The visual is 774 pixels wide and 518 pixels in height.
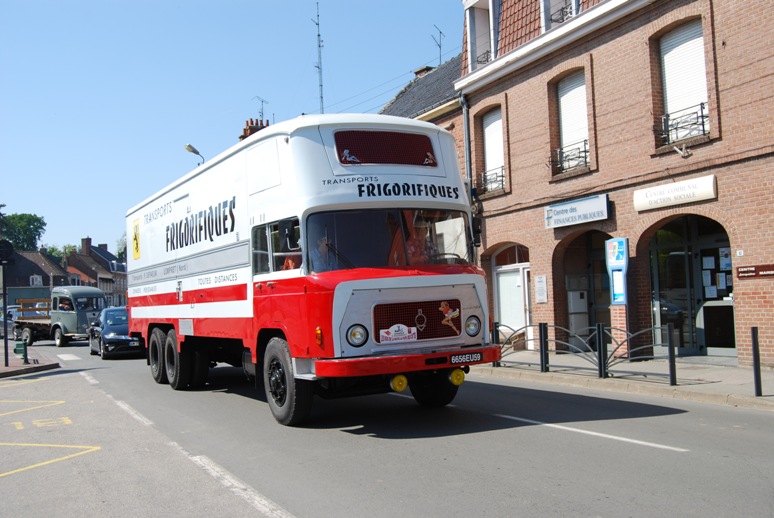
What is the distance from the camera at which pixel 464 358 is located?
8062 millimetres

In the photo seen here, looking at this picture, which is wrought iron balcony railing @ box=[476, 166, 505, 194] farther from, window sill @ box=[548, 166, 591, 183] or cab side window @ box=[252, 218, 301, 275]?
cab side window @ box=[252, 218, 301, 275]

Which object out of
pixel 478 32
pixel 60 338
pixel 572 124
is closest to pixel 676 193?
pixel 572 124

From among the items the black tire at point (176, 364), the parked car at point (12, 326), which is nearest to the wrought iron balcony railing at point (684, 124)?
the black tire at point (176, 364)

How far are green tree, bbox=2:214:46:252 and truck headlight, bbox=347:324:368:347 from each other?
114 m

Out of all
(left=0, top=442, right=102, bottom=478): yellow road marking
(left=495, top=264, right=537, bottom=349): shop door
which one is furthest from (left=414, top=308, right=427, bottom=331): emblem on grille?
(left=495, top=264, right=537, bottom=349): shop door

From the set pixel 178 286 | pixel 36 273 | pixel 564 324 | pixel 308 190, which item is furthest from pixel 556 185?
pixel 36 273

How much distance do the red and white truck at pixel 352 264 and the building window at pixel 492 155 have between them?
11.2m

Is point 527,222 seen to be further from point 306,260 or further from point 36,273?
point 36,273

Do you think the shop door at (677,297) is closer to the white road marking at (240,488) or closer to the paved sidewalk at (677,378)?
the paved sidewalk at (677,378)

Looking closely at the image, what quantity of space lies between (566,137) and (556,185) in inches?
49.5

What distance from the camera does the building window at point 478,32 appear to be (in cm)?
2038

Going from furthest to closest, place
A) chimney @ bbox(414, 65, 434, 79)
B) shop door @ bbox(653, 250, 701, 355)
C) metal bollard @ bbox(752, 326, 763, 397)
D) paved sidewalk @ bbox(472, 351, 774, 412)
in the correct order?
1. chimney @ bbox(414, 65, 434, 79)
2. shop door @ bbox(653, 250, 701, 355)
3. paved sidewalk @ bbox(472, 351, 774, 412)
4. metal bollard @ bbox(752, 326, 763, 397)

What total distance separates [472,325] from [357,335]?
59.4 inches

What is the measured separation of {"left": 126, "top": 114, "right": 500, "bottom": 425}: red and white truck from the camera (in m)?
7.68
